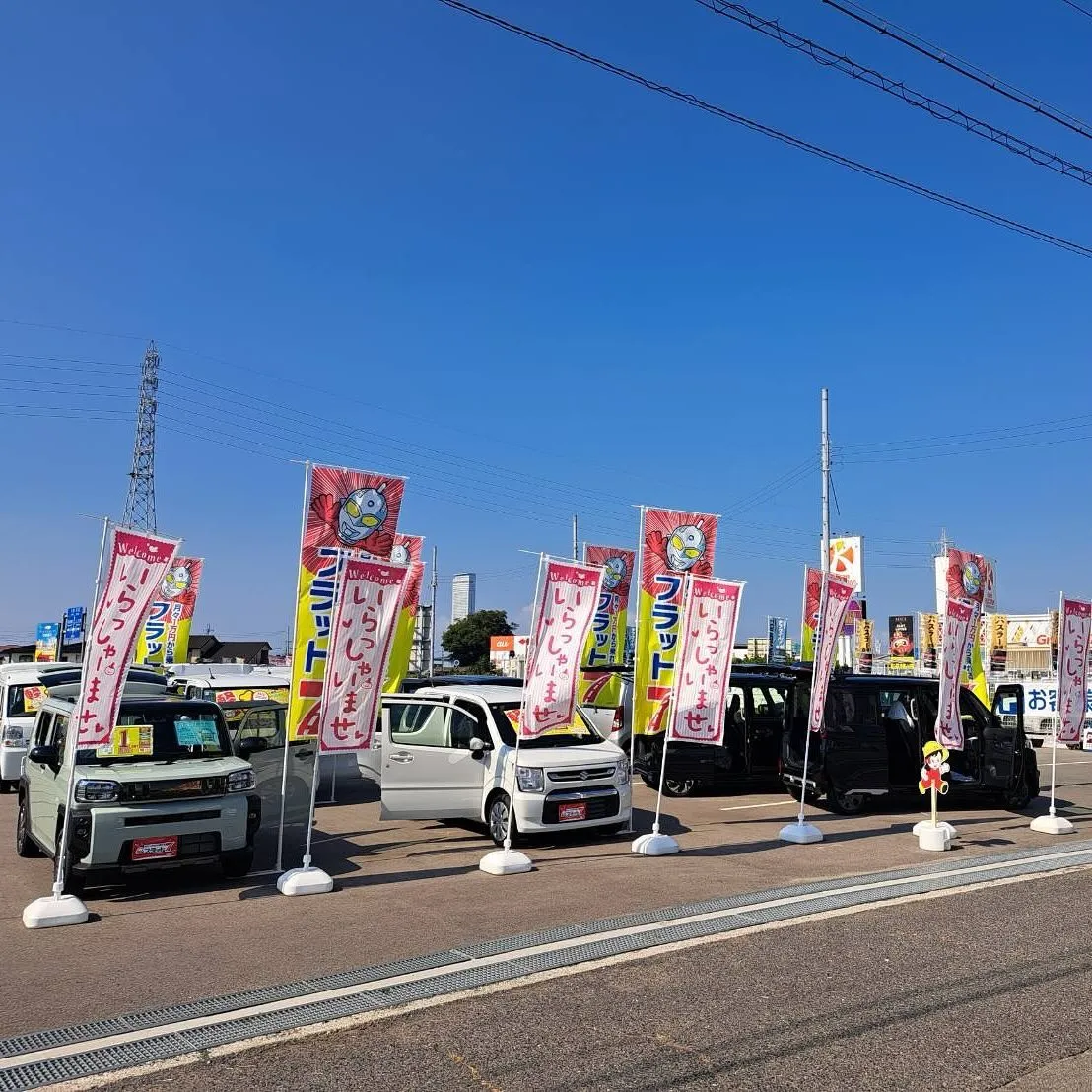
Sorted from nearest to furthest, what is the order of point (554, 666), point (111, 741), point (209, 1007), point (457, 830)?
point (209, 1007) → point (111, 741) → point (554, 666) → point (457, 830)

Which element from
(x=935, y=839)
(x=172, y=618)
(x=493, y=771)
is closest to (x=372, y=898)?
(x=493, y=771)

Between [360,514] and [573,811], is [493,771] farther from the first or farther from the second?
[360,514]

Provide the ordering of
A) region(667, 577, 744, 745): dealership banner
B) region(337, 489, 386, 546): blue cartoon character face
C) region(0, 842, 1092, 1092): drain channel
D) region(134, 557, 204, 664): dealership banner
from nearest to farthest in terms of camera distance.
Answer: region(0, 842, 1092, 1092): drain channel → region(337, 489, 386, 546): blue cartoon character face → region(667, 577, 744, 745): dealership banner → region(134, 557, 204, 664): dealership banner

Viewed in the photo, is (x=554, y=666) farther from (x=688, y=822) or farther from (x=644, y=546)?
(x=688, y=822)

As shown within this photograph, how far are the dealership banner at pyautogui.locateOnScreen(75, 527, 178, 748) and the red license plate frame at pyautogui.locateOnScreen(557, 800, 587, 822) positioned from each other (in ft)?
15.6

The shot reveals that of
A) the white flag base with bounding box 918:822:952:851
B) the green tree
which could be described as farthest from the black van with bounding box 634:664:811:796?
the green tree

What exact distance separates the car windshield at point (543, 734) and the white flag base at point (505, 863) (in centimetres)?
159

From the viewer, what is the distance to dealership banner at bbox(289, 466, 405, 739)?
30.5 feet

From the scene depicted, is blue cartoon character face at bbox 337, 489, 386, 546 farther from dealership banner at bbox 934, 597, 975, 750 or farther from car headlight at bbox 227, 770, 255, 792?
dealership banner at bbox 934, 597, 975, 750

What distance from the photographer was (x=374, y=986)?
5.97 meters

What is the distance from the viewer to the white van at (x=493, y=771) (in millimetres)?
10703

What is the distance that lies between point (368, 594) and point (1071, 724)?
10175 millimetres

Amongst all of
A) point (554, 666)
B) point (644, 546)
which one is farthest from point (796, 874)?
point (644, 546)

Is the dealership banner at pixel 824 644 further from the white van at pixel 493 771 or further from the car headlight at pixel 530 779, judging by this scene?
the car headlight at pixel 530 779
